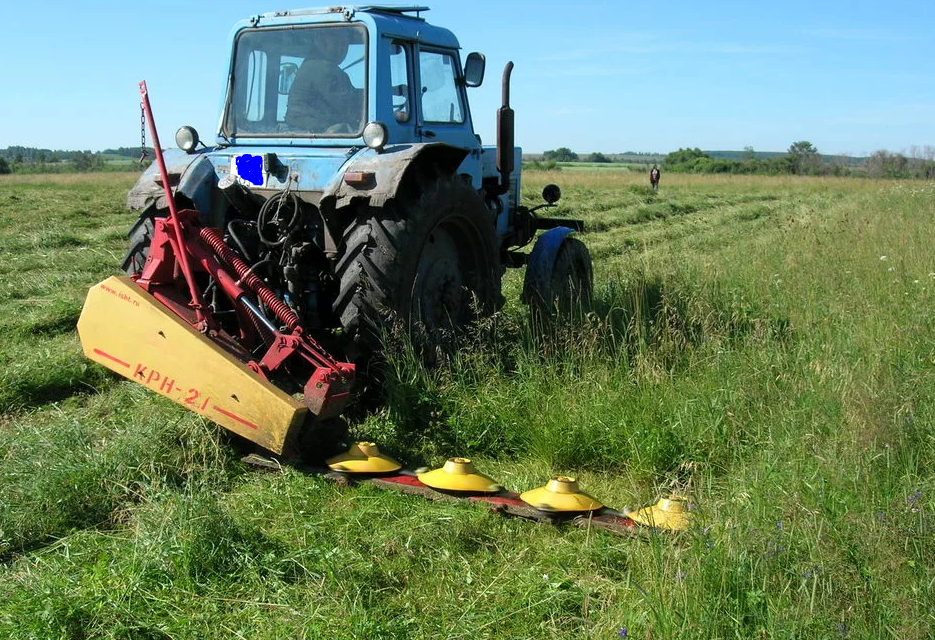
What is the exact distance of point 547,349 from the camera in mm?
5469

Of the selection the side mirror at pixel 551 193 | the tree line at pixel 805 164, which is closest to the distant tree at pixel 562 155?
the tree line at pixel 805 164

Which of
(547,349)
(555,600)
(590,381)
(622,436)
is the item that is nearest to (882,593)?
(555,600)

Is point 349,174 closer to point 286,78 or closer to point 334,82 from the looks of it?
point 334,82

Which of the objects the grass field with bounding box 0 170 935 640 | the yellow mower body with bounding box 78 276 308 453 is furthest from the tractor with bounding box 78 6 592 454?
the grass field with bounding box 0 170 935 640

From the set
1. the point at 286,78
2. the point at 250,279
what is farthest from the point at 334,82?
the point at 250,279

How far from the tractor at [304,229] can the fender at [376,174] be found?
12 millimetres

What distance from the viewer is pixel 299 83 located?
5391 mm

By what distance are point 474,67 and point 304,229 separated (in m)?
2.08

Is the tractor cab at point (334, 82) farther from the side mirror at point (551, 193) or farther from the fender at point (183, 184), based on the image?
the side mirror at point (551, 193)

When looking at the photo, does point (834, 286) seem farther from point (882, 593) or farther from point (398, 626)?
point (398, 626)

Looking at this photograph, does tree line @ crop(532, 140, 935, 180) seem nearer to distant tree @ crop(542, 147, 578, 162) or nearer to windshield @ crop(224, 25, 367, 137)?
distant tree @ crop(542, 147, 578, 162)

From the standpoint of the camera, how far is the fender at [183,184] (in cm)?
507

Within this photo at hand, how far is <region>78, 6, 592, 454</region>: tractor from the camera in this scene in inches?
159

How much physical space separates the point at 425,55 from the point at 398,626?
4.12m
